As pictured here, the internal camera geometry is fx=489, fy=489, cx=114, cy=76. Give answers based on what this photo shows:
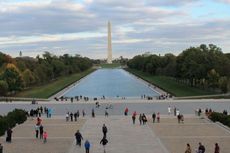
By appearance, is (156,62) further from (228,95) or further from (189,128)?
(189,128)

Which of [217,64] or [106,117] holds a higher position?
[217,64]

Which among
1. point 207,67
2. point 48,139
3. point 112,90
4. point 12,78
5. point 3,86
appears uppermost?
point 207,67

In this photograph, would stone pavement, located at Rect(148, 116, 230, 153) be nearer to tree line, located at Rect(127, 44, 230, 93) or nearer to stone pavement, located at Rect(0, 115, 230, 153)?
stone pavement, located at Rect(0, 115, 230, 153)

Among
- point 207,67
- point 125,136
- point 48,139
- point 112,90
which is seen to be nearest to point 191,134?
point 125,136

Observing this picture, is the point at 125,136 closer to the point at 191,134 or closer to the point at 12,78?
the point at 191,134

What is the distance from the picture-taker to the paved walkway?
2544 centimetres

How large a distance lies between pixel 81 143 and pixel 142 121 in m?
11.2

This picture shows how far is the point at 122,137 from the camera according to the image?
30.0 metres

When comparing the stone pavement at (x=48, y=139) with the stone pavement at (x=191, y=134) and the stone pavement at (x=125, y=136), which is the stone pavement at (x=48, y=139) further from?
the stone pavement at (x=191, y=134)

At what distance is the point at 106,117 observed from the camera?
141 ft

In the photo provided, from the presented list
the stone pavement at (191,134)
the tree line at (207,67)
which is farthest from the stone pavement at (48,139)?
the tree line at (207,67)

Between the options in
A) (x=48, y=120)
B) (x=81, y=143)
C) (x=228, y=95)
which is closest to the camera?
(x=81, y=143)

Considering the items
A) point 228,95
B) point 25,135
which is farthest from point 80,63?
point 25,135

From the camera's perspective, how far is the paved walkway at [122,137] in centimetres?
2544
